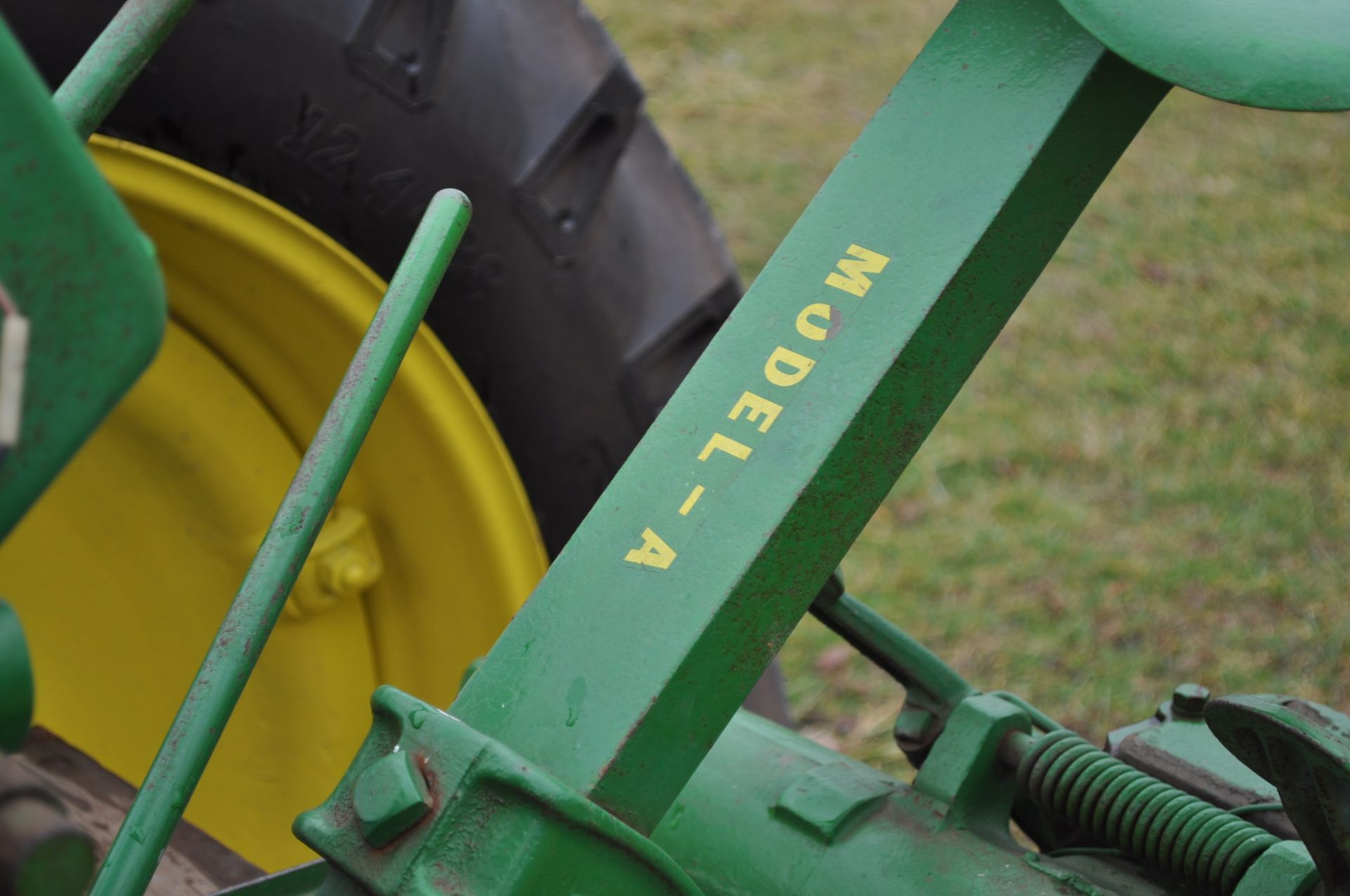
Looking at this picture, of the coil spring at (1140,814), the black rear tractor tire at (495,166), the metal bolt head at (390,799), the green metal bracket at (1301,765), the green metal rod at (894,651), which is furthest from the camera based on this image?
the black rear tractor tire at (495,166)

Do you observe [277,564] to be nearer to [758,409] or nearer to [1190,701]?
[758,409]

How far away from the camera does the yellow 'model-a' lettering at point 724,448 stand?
991mm

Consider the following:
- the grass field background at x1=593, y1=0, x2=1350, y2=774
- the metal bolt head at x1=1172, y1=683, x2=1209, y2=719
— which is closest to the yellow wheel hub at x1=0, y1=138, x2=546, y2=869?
the metal bolt head at x1=1172, y1=683, x2=1209, y2=719

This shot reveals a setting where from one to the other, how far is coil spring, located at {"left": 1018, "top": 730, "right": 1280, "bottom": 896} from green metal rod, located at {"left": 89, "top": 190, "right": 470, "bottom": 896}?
616 mm

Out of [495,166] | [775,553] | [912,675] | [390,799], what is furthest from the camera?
[495,166]

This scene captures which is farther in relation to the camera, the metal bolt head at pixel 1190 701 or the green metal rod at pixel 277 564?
the metal bolt head at pixel 1190 701

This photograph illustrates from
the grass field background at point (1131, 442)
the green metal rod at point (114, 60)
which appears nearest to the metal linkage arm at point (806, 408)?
the green metal rod at point (114, 60)

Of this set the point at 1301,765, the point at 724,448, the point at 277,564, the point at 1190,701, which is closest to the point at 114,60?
the point at 277,564

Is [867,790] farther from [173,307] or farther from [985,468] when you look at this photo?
[985,468]

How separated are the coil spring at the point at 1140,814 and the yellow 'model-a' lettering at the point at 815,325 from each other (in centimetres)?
42

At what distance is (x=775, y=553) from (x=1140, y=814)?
1.38 feet

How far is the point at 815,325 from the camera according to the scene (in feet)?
3.34

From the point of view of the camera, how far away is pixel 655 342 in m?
1.47

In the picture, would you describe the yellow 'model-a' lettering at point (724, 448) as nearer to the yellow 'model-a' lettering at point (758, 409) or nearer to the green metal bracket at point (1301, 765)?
the yellow 'model-a' lettering at point (758, 409)
